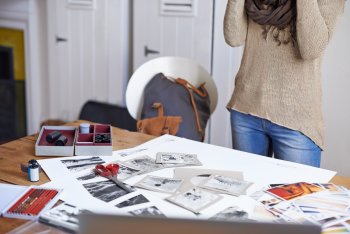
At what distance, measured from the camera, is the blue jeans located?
1.60 metres

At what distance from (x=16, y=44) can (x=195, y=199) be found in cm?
314

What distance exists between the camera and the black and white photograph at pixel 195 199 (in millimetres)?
1093

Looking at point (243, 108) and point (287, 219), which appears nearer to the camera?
point (287, 219)

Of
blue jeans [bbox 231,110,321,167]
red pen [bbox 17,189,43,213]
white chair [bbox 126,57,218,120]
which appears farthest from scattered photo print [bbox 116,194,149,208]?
white chair [bbox 126,57,218,120]

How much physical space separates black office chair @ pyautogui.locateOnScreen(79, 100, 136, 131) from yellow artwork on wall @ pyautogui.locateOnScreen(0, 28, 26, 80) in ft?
2.76

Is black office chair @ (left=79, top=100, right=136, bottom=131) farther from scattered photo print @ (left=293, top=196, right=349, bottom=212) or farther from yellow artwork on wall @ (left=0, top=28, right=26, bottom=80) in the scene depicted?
scattered photo print @ (left=293, top=196, right=349, bottom=212)

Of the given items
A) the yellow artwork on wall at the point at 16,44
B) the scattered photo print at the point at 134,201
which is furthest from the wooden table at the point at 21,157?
the yellow artwork on wall at the point at 16,44

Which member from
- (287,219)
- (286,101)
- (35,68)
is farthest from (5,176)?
(35,68)

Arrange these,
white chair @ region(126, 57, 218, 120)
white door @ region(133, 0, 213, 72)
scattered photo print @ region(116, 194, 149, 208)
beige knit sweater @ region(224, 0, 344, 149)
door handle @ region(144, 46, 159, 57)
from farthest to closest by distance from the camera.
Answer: door handle @ region(144, 46, 159, 57) → white door @ region(133, 0, 213, 72) → white chair @ region(126, 57, 218, 120) → beige knit sweater @ region(224, 0, 344, 149) → scattered photo print @ region(116, 194, 149, 208)

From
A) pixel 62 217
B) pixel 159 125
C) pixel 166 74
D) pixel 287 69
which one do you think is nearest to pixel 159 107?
pixel 159 125

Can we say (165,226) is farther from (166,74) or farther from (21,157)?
(166,74)

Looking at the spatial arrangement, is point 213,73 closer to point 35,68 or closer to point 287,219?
point 35,68

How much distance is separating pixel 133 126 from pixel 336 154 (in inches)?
55.8

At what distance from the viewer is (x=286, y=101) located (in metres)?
1.60
